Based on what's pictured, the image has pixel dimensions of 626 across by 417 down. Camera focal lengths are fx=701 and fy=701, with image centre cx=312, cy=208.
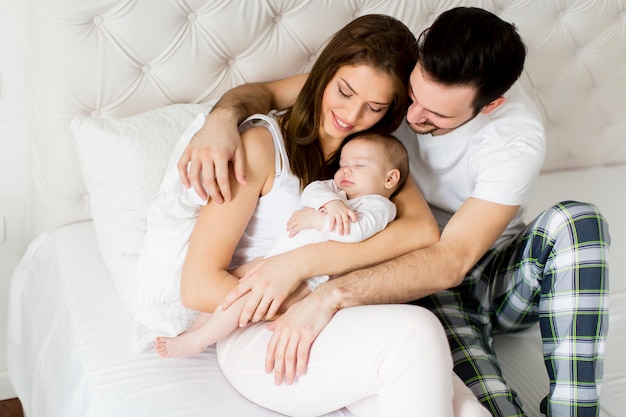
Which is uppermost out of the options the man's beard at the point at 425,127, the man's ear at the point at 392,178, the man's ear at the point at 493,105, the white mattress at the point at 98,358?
the man's ear at the point at 493,105

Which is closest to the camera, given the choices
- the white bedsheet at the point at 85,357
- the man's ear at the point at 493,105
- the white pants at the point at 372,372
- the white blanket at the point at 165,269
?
the white pants at the point at 372,372

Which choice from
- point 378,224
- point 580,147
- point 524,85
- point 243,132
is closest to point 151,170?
point 243,132

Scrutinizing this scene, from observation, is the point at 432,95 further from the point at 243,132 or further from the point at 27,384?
the point at 27,384

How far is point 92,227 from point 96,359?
18.8 inches

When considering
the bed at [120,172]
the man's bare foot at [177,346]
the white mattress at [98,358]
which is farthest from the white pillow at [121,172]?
the man's bare foot at [177,346]

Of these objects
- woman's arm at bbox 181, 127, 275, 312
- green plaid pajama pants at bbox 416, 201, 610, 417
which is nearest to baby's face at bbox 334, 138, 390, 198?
woman's arm at bbox 181, 127, 275, 312

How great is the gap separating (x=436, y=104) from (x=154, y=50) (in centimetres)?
67

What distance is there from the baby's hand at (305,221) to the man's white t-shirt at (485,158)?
1.21 feet

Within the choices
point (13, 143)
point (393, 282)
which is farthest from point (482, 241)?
point (13, 143)

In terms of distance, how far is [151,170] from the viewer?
1545 mm

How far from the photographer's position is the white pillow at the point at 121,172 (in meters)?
1.53

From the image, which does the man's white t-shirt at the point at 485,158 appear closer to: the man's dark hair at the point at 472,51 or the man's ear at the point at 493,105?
the man's ear at the point at 493,105

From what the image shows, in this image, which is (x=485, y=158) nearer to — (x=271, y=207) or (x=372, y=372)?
(x=271, y=207)

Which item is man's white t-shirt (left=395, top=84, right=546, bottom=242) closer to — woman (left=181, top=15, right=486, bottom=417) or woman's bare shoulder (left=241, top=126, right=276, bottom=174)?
woman (left=181, top=15, right=486, bottom=417)
